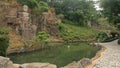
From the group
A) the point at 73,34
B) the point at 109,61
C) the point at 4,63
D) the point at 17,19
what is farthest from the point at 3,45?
the point at 73,34

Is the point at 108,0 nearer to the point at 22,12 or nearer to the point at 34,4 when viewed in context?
the point at 22,12

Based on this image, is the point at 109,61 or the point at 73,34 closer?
the point at 109,61

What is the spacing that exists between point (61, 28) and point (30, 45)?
28.0 metres

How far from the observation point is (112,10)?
3625 cm

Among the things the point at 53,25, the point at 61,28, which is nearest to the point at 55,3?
the point at 61,28

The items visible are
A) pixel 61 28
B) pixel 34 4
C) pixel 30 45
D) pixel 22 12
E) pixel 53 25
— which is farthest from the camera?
pixel 61 28

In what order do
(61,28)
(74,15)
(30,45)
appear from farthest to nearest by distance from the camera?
(74,15) → (61,28) → (30,45)

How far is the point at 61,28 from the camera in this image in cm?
6316

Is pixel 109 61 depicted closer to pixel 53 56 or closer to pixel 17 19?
pixel 53 56

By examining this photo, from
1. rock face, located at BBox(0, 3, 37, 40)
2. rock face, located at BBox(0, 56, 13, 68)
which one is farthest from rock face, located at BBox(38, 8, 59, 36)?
rock face, located at BBox(0, 56, 13, 68)

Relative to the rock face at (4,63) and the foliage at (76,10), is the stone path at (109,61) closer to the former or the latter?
the rock face at (4,63)

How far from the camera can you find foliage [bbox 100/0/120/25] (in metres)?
34.8

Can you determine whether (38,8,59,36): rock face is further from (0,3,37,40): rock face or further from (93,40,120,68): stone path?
(93,40,120,68): stone path

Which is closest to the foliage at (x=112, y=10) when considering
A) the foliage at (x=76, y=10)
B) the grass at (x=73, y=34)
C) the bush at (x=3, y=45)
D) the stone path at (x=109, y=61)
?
the stone path at (x=109, y=61)
